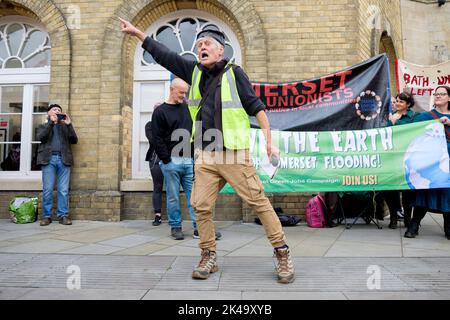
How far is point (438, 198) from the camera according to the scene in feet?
16.4

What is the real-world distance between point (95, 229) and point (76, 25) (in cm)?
403

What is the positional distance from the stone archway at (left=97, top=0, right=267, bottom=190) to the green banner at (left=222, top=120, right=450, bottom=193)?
1666 millimetres

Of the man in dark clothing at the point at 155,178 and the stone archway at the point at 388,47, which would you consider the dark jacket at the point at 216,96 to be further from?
the stone archway at the point at 388,47

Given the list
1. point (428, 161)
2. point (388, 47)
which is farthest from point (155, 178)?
point (388, 47)

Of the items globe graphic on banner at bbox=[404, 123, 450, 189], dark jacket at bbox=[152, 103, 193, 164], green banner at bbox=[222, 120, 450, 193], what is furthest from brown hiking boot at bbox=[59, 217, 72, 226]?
globe graphic on banner at bbox=[404, 123, 450, 189]

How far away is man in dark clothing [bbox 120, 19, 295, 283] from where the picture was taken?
307cm

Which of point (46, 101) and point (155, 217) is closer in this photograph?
point (155, 217)

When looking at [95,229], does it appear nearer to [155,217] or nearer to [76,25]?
[155,217]

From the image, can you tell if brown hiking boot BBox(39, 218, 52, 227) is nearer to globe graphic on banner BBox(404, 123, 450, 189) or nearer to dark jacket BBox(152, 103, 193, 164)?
dark jacket BBox(152, 103, 193, 164)

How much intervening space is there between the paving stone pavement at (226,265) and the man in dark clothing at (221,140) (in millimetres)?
290

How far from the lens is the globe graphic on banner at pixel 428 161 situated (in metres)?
5.07
